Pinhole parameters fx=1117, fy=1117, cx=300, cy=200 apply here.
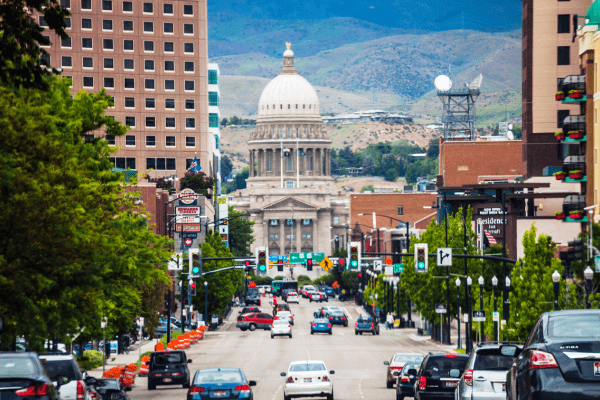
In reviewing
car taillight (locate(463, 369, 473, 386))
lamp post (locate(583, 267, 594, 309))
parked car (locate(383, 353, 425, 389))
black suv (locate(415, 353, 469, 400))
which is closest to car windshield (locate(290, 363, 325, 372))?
parked car (locate(383, 353, 425, 389))

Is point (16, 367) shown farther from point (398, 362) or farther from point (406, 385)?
point (398, 362)

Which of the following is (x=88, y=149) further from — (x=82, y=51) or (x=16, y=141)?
(x=82, y=51)

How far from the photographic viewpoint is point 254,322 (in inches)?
3991

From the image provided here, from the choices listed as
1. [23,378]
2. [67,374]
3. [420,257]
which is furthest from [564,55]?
[23,378]

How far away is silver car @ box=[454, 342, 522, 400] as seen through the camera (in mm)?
20781

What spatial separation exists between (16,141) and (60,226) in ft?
7.72

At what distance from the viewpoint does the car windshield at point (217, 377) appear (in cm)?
3000

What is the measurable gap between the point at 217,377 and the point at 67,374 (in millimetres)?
7880

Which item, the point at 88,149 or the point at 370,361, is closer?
the point at 88,149

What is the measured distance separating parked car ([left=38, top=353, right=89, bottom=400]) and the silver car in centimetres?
738

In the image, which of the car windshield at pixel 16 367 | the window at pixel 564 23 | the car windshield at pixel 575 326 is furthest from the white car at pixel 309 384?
the window at pixel 564 23

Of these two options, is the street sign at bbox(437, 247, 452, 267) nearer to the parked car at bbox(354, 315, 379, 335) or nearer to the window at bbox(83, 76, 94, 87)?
the parked car at bbox(354, 315, 379, 335)

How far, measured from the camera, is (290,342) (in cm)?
7762

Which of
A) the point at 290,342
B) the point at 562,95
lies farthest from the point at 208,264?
Answer: the point at 562,95
